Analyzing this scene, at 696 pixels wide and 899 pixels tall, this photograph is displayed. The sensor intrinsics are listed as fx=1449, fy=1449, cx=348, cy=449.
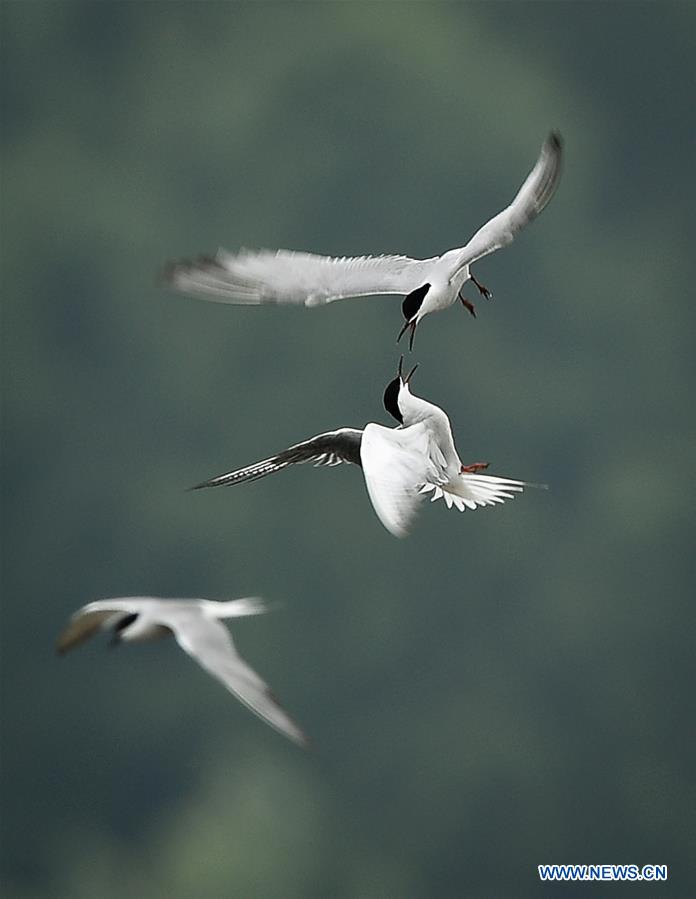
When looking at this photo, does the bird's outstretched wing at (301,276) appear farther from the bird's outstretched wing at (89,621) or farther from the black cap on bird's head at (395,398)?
the bird's outstretched wing at (89,621)

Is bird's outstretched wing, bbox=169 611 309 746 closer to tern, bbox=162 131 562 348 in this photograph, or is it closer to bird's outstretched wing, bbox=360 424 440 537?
bird's outstretched wing, bbox=360 424 440 537

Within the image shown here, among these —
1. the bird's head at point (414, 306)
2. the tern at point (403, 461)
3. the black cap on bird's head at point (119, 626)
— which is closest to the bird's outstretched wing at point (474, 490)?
the tern at point (403, 461)

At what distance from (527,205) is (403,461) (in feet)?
0.66

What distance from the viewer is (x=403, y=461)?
97 centimetres

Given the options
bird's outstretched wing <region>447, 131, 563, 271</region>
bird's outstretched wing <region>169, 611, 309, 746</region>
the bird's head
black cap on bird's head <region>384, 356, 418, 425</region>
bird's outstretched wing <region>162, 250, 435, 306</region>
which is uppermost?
bird's outstretched wing <region>162, 250, 435, 306</region>

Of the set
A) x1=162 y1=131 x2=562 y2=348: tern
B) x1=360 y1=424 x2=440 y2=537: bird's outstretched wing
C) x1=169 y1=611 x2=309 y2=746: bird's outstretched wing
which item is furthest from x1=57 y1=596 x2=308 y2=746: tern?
x1=162 y1=131 x2=562 y2=348: tern

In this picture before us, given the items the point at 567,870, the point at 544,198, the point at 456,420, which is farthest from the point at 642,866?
the point at 544,198

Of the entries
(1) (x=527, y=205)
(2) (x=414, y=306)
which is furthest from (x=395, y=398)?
(1) (x=527, y=205)

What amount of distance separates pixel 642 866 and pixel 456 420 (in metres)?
0.87

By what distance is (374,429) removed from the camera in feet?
3.39

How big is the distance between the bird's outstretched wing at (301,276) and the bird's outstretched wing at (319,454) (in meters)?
0.12

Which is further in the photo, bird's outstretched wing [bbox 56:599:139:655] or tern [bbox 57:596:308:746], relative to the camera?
bird's outstretched wing [bbox 56:599:139:655]

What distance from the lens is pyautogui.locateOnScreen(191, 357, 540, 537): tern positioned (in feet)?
2.96

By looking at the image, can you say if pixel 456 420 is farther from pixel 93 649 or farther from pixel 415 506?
pixel 415 506
